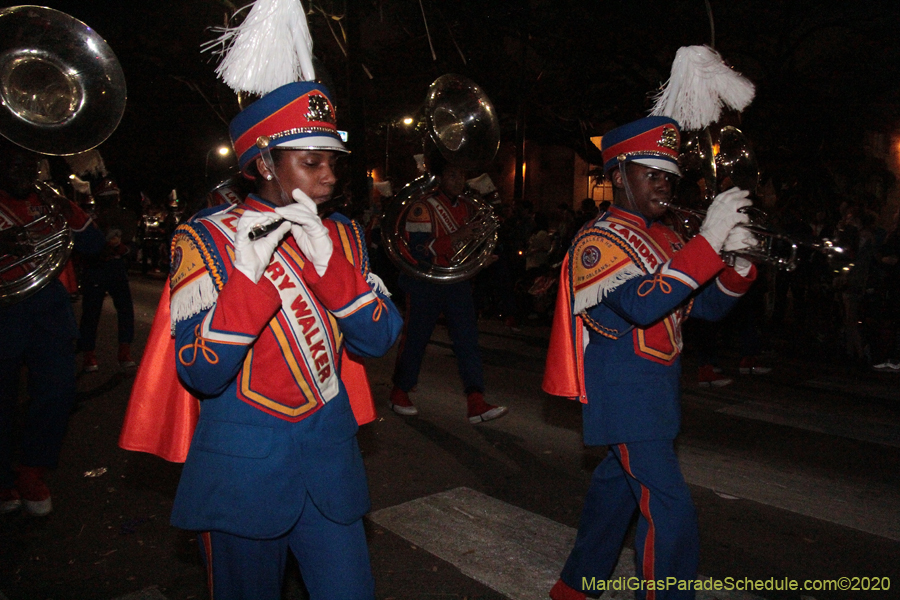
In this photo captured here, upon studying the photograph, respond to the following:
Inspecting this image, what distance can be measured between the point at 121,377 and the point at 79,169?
10.2 ft

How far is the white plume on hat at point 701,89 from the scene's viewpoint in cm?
333

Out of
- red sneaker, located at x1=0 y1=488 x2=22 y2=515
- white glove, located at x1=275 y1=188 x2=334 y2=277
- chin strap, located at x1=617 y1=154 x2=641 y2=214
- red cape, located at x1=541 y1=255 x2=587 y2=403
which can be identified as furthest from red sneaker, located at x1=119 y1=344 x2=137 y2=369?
white glove, located at x1=275 y1=188 x2=334 y2=277

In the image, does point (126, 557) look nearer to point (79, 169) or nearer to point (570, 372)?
point (570, 372)

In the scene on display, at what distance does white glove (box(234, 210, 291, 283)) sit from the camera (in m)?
1.94

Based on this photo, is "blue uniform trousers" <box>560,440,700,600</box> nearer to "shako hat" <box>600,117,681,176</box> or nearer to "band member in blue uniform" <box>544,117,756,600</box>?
"band member in blue uniform" <box>544,117,756,600</box>

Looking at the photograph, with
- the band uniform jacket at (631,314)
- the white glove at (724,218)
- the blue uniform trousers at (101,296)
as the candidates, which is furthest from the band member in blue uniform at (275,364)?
the blue uniform trousers at (101,296)

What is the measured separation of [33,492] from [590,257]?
361 cm

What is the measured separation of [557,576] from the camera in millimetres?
3525

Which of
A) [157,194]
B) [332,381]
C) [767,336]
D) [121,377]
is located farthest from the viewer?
[157,194]

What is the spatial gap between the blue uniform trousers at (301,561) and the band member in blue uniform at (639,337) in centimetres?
115

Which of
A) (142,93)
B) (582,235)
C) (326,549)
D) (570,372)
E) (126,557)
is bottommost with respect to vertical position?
(126,557)

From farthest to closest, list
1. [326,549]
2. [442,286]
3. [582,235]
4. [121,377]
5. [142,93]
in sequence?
[142,93]
[121,377]
[442,286]
[582,235]
[326,549]

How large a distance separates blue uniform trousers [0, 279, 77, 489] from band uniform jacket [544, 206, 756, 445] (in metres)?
3.18

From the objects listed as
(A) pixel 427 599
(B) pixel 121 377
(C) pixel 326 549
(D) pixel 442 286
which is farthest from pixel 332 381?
(B) pixel 121 377
